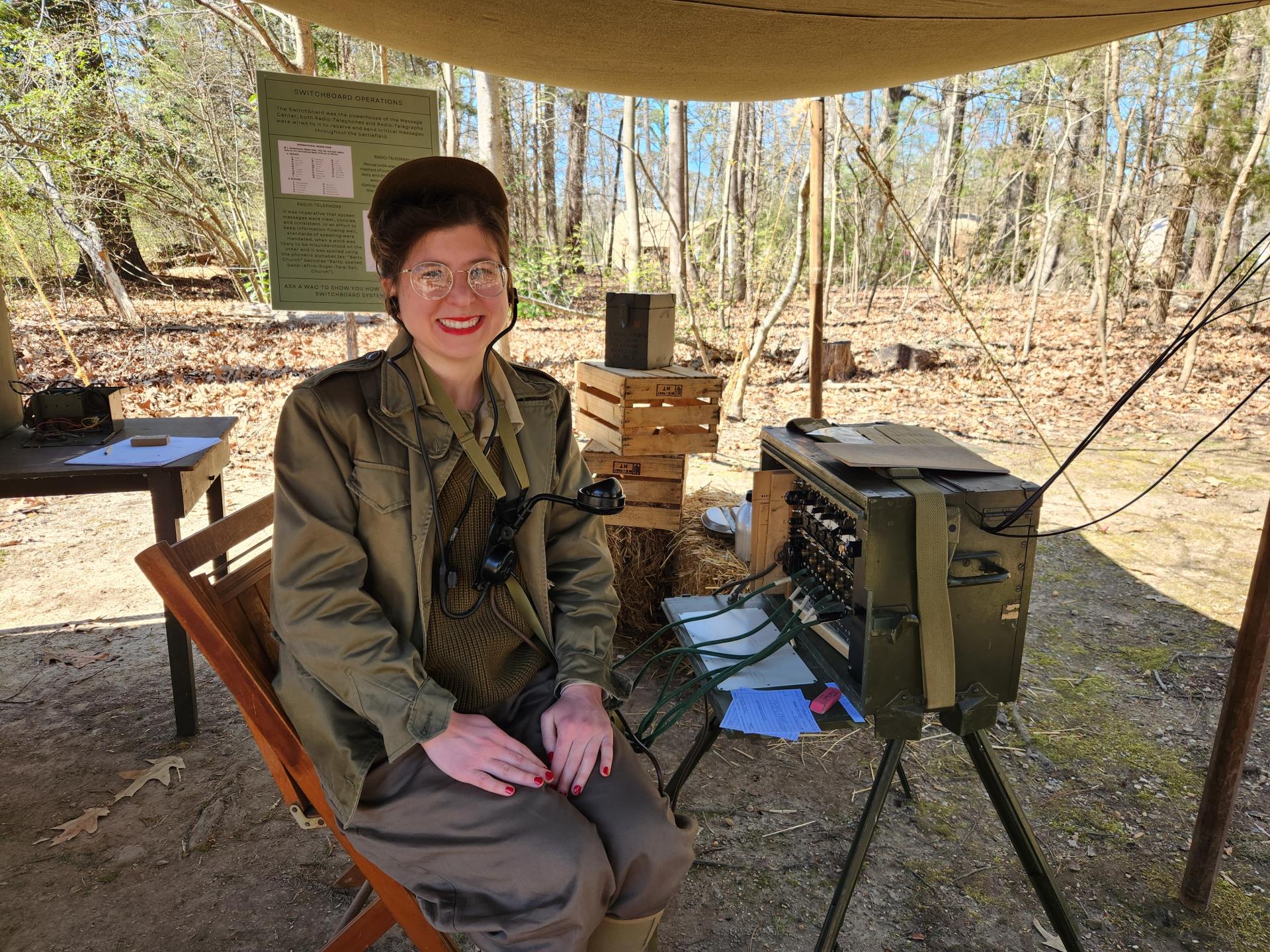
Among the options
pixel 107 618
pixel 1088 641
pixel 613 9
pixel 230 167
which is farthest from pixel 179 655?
pixel 230 167

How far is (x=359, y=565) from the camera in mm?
1533

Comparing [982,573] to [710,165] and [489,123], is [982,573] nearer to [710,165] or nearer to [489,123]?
[489,123]

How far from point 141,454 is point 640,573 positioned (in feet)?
6.98

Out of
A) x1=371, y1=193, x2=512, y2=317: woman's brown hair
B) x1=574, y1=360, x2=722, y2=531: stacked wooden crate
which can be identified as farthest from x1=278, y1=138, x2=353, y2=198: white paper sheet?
x1=371, y1=193, x2=512, y2=317: woman's brown hair

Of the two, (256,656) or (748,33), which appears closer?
(256,656)

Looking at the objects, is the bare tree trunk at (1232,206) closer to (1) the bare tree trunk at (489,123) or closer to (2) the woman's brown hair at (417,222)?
(1) the bare tree trunk at (489,123)


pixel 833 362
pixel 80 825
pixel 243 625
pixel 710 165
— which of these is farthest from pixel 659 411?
pixel 710 165

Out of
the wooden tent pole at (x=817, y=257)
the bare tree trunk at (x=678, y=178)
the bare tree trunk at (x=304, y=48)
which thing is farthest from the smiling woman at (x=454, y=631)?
the bare tree trunk at (x=678, y=178)

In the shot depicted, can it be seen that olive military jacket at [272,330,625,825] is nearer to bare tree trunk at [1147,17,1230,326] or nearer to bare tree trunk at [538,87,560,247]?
bare tree trunk at [1147,17,1230,326]

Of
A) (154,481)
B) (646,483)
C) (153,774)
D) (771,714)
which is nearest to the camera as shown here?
(771,714)

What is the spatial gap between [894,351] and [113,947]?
9.68 meters

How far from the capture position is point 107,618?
12.6 ft

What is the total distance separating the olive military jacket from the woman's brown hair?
0.17 m

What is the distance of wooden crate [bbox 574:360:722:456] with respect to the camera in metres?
3.46
